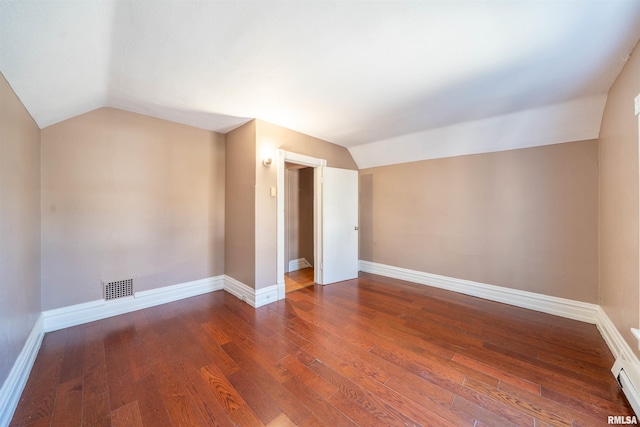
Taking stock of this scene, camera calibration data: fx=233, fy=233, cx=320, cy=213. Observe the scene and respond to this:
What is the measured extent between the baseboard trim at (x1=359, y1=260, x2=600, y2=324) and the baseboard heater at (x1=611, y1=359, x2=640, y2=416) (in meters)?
1.07

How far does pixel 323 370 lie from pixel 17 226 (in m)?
2.35

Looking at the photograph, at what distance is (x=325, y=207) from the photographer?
355 cm

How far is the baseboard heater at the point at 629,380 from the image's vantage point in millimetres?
1350

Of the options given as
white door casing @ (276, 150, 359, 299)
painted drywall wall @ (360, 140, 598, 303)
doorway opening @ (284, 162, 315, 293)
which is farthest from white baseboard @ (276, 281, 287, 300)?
painted drywall wall @ (360, 140, 598, 303)

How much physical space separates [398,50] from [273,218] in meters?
2.12

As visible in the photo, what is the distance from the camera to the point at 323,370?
5.55 feet

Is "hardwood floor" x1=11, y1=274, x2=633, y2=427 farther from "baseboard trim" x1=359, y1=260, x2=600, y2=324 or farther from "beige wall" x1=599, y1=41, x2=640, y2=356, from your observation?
"beige wall" x1=599, y1=41, x2=640, y2=356

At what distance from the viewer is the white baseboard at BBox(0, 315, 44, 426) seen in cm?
127

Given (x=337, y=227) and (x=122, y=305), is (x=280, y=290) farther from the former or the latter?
(x=122, y=305)

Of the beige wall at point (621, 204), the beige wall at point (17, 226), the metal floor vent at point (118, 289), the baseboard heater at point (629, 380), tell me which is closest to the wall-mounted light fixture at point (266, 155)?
the beige wall at point (17, 226)

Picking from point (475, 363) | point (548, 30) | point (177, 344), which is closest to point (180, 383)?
point (177, 344)

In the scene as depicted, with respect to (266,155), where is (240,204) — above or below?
below

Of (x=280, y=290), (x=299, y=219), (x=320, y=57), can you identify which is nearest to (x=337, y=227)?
(x=299, y=219)

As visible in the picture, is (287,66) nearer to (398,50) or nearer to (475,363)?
(398,50)
